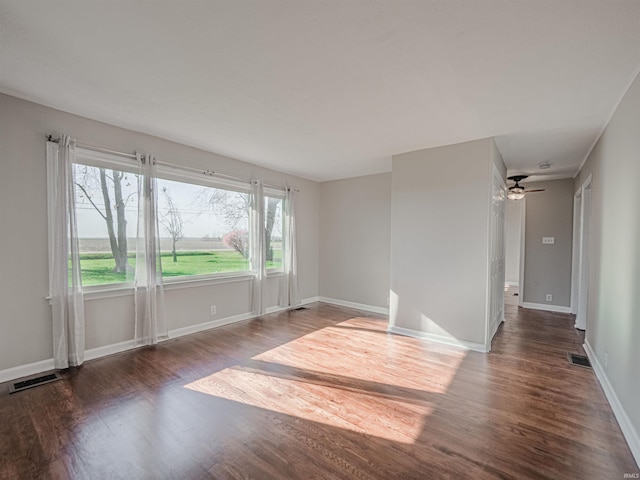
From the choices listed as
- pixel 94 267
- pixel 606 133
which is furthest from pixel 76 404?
pixel 606 133

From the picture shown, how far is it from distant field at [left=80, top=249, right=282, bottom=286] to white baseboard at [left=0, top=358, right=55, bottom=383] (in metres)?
0.83

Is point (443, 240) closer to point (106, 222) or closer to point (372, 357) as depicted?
point (372, 357)

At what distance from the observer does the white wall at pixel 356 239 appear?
17.9 ft

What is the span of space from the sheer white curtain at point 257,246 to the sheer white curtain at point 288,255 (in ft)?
2.02

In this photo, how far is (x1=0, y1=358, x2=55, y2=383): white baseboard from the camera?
268 cm

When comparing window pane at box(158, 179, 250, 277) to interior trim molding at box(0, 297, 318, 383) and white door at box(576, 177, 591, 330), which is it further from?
white door at box(576, 177, 591, 330)

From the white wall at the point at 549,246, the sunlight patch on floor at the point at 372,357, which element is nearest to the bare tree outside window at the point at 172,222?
the sunlight patch on floor at the point at 372,357

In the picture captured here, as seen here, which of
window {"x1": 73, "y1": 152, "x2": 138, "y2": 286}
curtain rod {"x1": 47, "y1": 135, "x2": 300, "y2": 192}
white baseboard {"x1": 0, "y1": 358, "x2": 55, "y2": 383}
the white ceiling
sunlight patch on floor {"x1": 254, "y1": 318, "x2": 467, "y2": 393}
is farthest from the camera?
window {"x1": 73, "y1": 152, "x2": 138, "y2": 286}

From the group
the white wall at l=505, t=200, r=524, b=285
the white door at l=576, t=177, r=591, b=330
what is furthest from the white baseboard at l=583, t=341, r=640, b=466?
the white wall at l=505, t=200, r=524, b=285

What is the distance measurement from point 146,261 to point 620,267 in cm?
474

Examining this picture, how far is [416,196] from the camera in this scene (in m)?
4.09

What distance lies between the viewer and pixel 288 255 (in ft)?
18.4

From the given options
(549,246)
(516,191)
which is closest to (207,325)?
(516,191)

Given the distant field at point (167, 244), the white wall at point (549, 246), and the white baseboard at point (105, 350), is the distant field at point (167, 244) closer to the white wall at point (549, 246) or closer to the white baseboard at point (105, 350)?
the white baseboard at point (105, 350)
